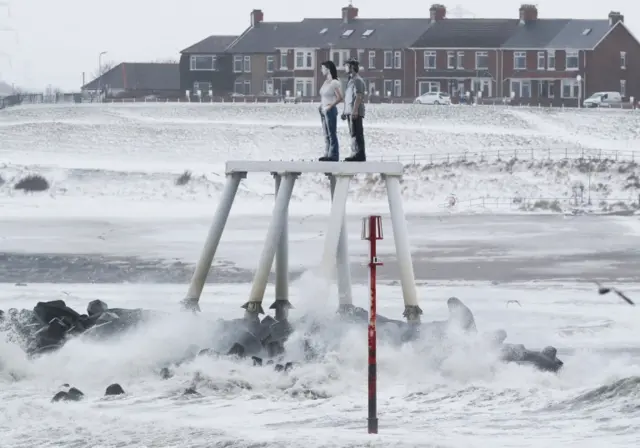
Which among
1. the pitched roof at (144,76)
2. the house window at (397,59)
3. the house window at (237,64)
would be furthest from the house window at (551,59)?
the pitched roof at (144,76)

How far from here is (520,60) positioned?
83.6 meters

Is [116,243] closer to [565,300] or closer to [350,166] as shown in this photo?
[565,300]

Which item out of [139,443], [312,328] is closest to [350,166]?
[312,328]

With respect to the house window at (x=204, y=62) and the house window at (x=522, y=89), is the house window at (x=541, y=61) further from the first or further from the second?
the house window at (x=204, y=62)

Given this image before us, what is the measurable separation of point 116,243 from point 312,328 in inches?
560

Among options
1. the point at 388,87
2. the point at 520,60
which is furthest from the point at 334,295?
the point at 388,87

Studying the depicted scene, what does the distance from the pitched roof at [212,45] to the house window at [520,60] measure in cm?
1873

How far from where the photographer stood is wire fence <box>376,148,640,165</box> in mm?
52812

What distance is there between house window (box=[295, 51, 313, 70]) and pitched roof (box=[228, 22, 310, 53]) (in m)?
0.56

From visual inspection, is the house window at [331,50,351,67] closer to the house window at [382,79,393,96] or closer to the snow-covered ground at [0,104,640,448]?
the house window at [382,79,393,96]

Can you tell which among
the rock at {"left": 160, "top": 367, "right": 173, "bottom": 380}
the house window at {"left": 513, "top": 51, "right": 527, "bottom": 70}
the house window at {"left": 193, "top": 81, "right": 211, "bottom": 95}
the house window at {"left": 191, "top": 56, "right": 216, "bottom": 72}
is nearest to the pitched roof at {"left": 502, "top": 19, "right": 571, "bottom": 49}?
the house window at {"left": 513, "top": 51, "right": 527, "bottom": 70}

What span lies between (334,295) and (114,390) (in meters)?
6.82

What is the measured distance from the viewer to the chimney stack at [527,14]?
85.8 metres

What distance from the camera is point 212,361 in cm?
1786
